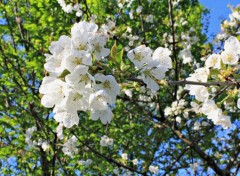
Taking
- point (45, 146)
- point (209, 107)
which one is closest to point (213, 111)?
point (209, 107)

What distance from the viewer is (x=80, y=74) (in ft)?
4.69

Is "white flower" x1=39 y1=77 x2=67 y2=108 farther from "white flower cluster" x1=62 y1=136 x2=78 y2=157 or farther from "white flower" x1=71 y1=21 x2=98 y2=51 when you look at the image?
"white flower cluster" x1=62 y1=136 x2=78 y2=157

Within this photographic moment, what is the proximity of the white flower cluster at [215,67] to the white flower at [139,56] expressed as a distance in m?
0.44

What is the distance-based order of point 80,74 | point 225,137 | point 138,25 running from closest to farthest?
point 80,74, point 138,25, point 225,137

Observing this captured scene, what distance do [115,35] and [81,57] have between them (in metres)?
3.88

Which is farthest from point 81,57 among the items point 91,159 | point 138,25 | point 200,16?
point 200,16

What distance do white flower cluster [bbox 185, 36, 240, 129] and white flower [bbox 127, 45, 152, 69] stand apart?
17.1 inches

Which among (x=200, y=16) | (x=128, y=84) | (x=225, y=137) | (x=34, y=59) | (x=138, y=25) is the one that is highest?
(x=200, y=16)

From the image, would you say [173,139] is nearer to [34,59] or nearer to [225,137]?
[225,137]

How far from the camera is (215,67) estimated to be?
1902mm

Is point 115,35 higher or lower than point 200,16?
lower

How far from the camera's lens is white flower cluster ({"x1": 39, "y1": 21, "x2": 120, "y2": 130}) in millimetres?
1443

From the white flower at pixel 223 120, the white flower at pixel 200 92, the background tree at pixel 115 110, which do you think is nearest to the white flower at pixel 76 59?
the white flower at pixel 200 92

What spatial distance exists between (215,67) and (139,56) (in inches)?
19.1
